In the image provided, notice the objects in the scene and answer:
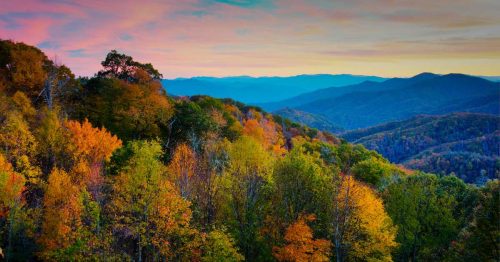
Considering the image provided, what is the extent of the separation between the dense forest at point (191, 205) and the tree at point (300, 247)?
14 centimetres

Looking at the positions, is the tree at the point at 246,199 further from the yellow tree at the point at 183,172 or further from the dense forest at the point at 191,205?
the yellow tree at the point at 183,172

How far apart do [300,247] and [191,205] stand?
1550 centimetres

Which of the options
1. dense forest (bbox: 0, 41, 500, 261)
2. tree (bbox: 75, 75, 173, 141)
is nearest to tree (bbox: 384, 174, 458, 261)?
dense forest (bbox: 0, 41, 500, 261)

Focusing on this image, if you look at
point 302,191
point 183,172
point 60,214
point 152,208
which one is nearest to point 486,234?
point 302,191

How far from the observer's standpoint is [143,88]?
243 feet

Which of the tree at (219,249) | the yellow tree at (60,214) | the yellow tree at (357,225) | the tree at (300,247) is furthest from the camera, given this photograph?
the yellow tree at (357,225)

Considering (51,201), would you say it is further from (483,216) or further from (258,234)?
(483,216)

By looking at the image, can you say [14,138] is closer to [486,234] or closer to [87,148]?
[87,148]

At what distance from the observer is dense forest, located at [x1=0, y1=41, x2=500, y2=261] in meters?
37.2

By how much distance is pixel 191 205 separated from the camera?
45.5 metres

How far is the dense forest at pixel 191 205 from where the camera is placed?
3719 cm

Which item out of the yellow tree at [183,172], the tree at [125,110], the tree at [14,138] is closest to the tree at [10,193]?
the tree at [14,138]

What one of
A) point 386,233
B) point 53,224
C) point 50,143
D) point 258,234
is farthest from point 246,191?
point 50,143

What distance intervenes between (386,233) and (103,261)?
3011 cm
